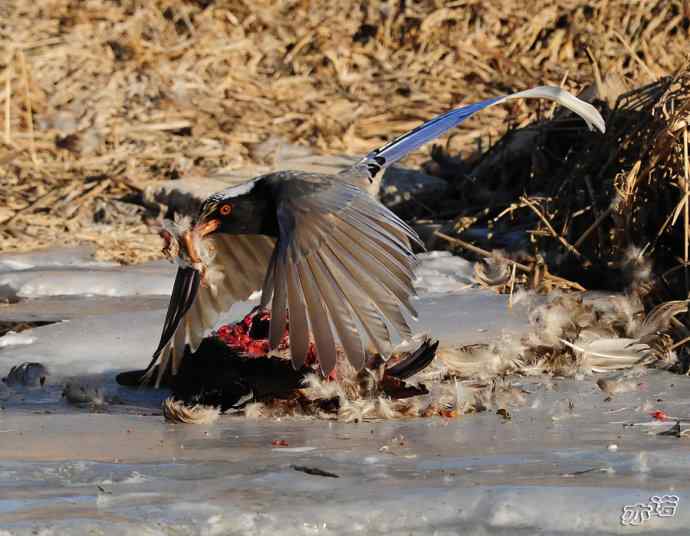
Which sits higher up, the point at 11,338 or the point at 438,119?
the point at 438,119

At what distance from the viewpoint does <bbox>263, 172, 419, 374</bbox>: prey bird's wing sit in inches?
131

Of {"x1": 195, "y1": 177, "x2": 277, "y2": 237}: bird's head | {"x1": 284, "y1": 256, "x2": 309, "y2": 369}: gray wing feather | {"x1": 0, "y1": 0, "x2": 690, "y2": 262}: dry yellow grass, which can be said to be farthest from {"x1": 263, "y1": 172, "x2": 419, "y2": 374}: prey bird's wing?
Answer: {"x1": 0, "y1": 0, "x2": 690, "y2": 262}: dry yellow grass

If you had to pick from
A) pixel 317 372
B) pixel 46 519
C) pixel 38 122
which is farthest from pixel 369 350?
pixel 38 122

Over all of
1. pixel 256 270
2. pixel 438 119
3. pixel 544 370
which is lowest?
pixel 544 370

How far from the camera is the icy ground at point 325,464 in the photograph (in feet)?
8.45

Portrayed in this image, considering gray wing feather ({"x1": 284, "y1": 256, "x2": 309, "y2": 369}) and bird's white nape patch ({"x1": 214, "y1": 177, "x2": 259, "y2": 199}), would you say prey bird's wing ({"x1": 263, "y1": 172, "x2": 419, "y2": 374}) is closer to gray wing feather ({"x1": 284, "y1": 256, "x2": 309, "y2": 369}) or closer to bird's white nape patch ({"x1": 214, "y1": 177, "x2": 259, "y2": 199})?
gray wing feather ({"x1": 284, "y1": 256, "x2": 309, "y2": 369})

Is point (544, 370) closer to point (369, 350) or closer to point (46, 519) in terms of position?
point (369, 350)

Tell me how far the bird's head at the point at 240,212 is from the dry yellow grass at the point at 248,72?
3279 millimetres

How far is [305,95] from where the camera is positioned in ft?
29.3

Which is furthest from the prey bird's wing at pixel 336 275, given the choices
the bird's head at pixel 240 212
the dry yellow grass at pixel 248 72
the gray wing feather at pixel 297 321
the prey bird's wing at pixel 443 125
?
the dry yellow grass at pixel 248 72

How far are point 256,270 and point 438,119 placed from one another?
1005 mm

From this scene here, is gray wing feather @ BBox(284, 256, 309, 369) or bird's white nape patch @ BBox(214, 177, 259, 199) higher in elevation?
bird's white nape patch @ BBox(214, 177, 259, 199)
